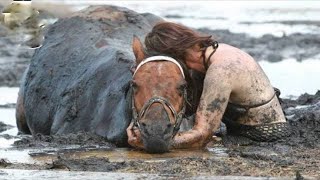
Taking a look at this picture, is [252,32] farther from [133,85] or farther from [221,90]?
[133,85]

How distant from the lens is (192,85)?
6.71 meters

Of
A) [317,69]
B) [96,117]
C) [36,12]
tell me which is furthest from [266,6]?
[36,12]

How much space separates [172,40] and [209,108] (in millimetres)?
537

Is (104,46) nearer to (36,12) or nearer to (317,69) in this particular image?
(36,12)

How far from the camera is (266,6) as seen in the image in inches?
1081

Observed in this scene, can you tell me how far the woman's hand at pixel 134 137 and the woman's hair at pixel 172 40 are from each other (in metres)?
0.56

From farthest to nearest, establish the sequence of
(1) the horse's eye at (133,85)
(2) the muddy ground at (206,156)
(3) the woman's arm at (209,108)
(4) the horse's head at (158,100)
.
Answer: (3) the woman's arm at (209,108) → (1) the horse's eye at (133,85) → (4) the horse's head at (158,100) → (2) the muddy ground at (206,156)

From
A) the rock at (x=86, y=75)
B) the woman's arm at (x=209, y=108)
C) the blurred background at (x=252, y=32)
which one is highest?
the woman's arm at (x=209, y=108)

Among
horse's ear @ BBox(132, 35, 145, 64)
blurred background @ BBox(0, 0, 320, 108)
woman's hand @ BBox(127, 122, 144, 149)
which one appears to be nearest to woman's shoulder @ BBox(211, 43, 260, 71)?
horse's ear @ BBox(132, 35, 145, 64)

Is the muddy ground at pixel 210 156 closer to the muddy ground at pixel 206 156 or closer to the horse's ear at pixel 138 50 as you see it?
the muddy ground at pixel 206 156

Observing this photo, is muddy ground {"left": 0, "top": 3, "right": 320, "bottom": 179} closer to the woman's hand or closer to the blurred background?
the woman's hand

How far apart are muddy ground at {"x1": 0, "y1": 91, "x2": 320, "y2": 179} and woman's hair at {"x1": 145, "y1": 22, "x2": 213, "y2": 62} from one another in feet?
2.29

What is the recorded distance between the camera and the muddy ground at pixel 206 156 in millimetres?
5573

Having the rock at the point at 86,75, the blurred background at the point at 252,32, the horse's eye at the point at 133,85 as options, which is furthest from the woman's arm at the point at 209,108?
the blurred background at the point at 252,32
